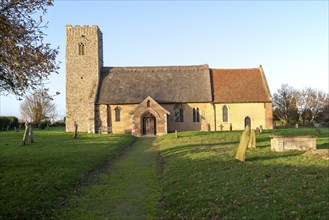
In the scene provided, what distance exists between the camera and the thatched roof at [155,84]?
1758 inches

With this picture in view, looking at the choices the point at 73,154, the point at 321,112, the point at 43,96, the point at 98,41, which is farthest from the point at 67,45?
the point at 321,112

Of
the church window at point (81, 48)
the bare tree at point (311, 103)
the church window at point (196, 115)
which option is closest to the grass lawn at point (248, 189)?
the church window at point (196, 115)

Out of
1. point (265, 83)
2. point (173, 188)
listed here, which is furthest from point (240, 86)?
point (173, 188)

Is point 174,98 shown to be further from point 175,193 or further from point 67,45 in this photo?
point 175,193

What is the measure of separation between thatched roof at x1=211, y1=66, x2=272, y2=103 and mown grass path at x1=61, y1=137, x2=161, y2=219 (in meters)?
30.1

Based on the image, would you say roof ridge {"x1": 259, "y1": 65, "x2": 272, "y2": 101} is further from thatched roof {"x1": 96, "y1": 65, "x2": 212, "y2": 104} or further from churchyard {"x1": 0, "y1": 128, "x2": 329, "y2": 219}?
churchyard {"x1": 0, "y1": 128, "x2": 329, "y2": 219}

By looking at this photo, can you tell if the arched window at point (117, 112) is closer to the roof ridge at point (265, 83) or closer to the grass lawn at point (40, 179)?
the roof ridge at point (265, 83)

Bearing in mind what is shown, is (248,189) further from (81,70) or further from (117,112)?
(81,70)

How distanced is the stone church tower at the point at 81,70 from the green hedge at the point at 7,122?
23.0m

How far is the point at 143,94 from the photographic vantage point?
45.2 metres

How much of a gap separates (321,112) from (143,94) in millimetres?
40131

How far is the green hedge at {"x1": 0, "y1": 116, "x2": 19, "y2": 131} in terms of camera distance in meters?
63.4

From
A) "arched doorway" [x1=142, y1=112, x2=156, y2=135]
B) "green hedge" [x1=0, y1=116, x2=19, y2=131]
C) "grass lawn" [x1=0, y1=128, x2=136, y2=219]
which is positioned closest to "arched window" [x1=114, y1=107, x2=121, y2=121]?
"arched doorway" [x1=142, y1=112, x2=156, y2=135]

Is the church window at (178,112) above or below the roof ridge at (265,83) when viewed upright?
below
